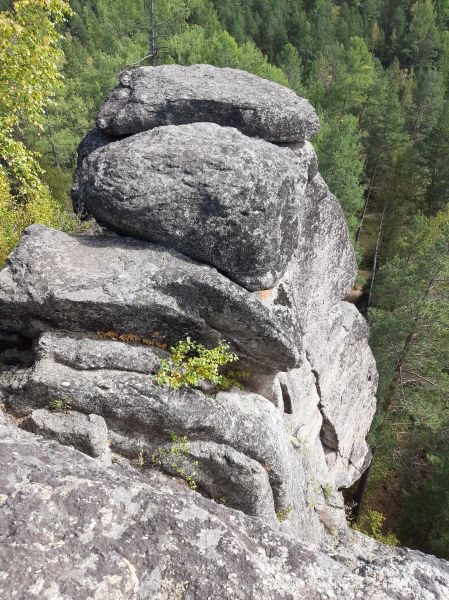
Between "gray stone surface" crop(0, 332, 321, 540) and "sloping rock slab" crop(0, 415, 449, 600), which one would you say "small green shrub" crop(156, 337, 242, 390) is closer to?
"gray stone surface" crop(0, 332, 321, 540)

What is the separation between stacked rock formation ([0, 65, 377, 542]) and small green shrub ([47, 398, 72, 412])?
6cm

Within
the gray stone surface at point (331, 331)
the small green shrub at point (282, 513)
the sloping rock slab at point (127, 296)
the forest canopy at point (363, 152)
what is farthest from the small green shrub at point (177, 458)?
the forest canopy at point (363, 152)

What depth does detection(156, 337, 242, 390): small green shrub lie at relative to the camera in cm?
802

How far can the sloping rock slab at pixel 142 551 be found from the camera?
4359 mm

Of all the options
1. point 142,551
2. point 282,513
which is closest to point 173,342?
point 142,551

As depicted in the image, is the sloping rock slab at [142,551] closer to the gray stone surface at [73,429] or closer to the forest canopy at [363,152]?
the gray stone surface at [73,429]

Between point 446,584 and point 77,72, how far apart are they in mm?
54007

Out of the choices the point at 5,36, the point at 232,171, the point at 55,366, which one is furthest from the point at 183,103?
the point at 55,366

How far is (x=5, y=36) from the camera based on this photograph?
8430 mm

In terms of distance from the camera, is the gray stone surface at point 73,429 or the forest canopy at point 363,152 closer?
the gray stone surface at point 73,429

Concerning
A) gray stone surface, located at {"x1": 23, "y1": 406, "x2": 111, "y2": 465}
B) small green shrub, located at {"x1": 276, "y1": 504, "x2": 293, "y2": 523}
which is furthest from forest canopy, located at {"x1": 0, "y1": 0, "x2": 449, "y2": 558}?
small green shrub, located at {"x1": 276, "y1": 504, "x2": 293, "y2": 523}

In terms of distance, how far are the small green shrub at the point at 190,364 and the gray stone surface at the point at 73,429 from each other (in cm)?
139

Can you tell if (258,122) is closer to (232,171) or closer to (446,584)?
(232,171)

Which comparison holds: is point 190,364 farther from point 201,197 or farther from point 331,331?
point 331,331
